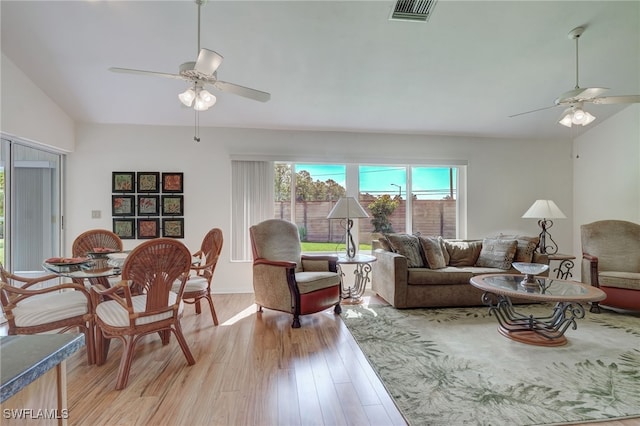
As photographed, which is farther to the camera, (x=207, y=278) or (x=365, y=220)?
(x=365, y=220)

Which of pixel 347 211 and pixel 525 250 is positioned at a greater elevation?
pixel 347 211

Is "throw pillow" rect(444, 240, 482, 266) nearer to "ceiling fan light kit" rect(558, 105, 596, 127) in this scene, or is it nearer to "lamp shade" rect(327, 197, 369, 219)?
"lamp shade" rect(327, 197, 369, 219)

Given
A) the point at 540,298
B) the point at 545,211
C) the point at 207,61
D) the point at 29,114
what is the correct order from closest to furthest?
the point at 207,61, the point at 540,298, the point at 29,114, the point at 545,211

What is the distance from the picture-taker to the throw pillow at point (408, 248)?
4.00 metres

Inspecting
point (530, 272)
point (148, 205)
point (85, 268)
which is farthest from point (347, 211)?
point (148, 205)

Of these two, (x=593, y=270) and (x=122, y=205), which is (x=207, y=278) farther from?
(x=593, y=270)

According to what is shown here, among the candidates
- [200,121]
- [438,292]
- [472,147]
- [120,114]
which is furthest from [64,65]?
[472,147]

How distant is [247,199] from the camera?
4.70m

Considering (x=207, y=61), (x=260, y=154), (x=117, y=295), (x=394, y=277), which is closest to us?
(x=207, y=61)

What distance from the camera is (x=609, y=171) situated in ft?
15.6

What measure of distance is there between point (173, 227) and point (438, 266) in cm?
361

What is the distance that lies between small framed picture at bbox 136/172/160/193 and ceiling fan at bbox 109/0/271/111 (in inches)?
93.4

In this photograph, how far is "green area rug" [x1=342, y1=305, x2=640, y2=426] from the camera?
1.89 meters

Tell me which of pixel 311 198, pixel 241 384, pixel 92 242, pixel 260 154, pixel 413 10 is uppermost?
pixel 413 10
